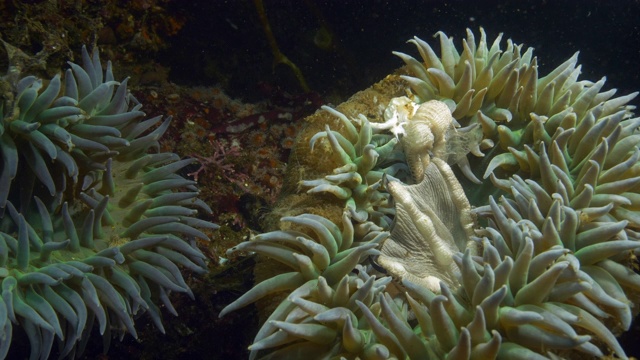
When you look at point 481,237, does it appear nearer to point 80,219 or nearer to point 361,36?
point 80,219

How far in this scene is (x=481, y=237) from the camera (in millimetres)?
2873

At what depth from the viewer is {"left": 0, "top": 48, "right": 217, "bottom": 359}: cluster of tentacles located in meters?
2.56

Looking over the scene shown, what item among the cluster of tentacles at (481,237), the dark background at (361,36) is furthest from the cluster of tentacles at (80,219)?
the dark background at (361,36)

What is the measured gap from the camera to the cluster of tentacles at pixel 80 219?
2.56 meters

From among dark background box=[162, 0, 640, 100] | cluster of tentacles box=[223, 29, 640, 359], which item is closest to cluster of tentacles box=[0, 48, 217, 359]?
cluster of tentacles box=[223, 29, 640, 359]

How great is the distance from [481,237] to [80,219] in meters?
2.63

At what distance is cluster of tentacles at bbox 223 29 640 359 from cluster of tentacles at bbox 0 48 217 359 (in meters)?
0.76

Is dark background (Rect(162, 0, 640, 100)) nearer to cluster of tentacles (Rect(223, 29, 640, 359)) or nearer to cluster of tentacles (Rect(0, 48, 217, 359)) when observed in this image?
cluster of tentacles (Rect(0, 48, 217, 359))

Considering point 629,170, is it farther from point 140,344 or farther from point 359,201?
point 140,344

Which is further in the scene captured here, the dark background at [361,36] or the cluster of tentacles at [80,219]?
the dark background at [361,36]

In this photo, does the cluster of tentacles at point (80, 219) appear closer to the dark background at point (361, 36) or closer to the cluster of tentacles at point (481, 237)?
the cluster of tentacles at point (481, 237)

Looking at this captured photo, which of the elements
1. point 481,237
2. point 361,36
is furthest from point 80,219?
point 361,36

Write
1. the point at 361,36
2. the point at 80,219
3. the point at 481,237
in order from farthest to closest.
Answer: the point at 361,36 < the point at 80,219 < the point at 481,237

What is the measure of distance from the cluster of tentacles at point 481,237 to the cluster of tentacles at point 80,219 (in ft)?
2.50
